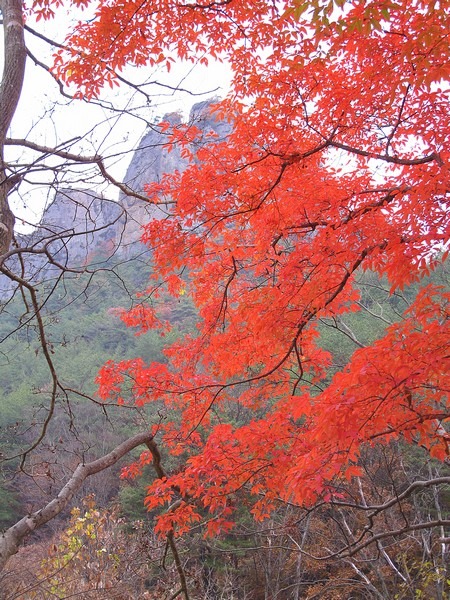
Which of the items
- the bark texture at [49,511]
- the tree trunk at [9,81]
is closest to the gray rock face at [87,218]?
the tree trunk at [9,81]

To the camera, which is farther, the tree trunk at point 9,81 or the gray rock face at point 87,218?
the tree trunk at point 9,81

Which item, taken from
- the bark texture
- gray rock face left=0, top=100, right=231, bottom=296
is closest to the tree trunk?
gray rock face left=0, top=100, right=231, bottom=296

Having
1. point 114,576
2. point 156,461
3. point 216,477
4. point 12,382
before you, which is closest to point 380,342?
point 156,461

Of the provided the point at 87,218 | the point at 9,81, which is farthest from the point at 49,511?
the point at 9,81

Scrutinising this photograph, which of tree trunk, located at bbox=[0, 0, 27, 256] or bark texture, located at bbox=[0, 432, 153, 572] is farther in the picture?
tree trunk, located at bbox=[0, 0, 27, 256]

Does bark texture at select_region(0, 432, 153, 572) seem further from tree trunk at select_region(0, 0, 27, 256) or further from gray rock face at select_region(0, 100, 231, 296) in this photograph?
tree trunk at select_region(0, 0, 27, 256)

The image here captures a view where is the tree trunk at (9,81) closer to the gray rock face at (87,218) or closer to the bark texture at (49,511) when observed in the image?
the gray rock face at (87,218)

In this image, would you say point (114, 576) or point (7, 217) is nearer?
point (7, 217)

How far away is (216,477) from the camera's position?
3.62 metres

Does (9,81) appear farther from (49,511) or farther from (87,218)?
(49,511)

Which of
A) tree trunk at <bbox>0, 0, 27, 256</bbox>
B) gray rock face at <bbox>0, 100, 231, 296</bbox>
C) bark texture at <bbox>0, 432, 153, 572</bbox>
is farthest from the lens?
tree trunk at <bbox>0, 0, 27, 256</bbox>

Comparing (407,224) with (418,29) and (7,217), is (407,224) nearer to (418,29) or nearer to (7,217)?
(418,29)

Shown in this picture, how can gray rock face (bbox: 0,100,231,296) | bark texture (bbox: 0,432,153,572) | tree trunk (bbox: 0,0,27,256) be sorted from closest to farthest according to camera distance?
bark texture (bbox: 0,432,153,572), gray rock face (bbox: 0,100,231,296), tree trunk (bbox: 0,0,27,256)

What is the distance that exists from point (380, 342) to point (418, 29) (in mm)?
1606
